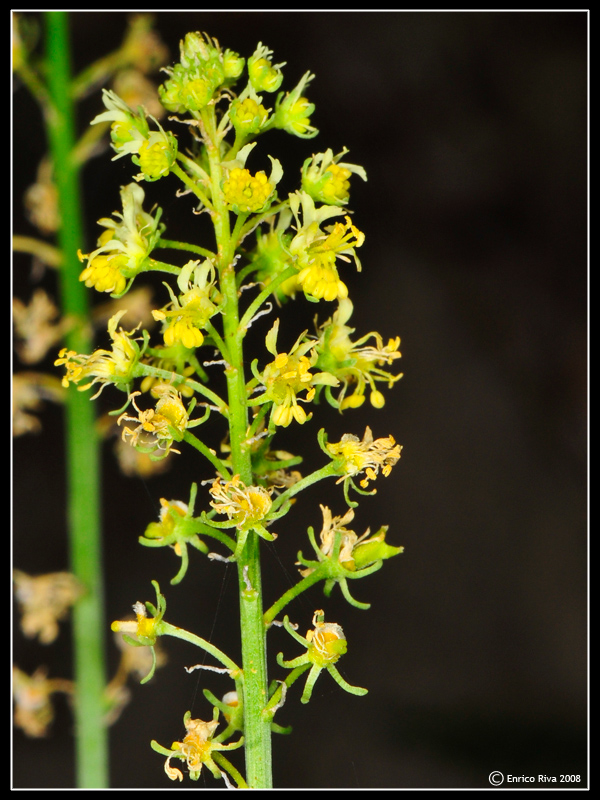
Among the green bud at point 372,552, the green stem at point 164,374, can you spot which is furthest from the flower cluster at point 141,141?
the green bud at point 372,552

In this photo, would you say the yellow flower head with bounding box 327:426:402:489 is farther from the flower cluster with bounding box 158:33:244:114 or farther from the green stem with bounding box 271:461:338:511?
the flower cluster with bounding box 158:33:244:114

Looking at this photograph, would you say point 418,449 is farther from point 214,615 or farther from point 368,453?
point 368,453

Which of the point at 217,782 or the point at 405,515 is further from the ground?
the point at 405,515

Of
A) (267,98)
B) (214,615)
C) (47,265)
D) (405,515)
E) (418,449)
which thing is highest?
(267,98)

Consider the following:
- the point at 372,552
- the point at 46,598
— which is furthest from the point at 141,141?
the point at 46,598

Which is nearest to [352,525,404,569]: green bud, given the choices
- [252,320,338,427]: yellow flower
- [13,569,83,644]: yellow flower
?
[252,320,338,427]: yellow flower

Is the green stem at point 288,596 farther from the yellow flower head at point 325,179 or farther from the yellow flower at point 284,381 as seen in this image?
the yellow flower head at point 325,179

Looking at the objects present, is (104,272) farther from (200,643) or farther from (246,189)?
(200,643)

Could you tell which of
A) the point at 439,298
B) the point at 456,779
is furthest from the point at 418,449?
the point at 456,779
